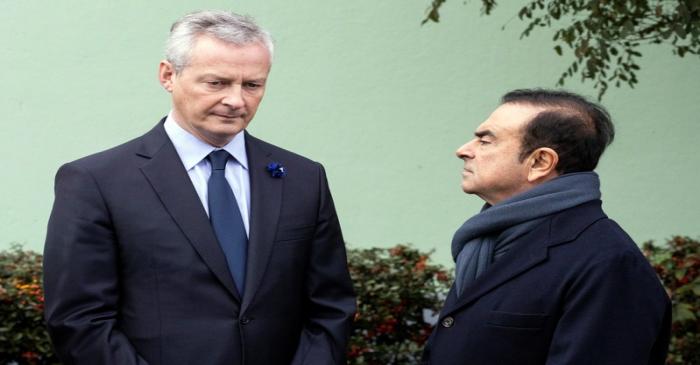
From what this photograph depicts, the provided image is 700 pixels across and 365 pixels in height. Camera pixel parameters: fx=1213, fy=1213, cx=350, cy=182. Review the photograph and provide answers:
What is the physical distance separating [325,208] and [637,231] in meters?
4.35

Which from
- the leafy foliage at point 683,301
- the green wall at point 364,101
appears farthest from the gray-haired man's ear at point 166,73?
the green wall at point 364,101

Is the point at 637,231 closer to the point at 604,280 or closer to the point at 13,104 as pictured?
the point at 13,104

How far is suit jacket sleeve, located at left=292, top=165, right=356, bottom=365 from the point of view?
12.0ft

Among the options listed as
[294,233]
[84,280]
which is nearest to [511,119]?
[294,233]

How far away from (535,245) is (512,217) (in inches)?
4.0

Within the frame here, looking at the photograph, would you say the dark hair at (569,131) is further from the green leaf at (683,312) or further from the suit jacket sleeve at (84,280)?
the green leaf at (683,312)

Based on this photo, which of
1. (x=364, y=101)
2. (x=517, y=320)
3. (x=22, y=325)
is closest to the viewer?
(x=517, y=320)

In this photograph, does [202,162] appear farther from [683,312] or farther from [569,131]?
[683,312]

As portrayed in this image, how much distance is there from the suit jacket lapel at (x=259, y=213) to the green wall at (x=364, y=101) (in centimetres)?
351

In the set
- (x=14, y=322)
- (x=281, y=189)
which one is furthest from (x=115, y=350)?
(x=14, y=322)

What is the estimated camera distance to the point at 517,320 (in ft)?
10.6

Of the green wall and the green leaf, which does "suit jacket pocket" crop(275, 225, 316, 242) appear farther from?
the green wall

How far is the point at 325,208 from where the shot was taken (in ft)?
12.3

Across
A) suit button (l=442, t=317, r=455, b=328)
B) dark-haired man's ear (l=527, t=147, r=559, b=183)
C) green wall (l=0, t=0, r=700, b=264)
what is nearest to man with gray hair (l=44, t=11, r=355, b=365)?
suit button (l=442, t=317, r=455, b=328)
